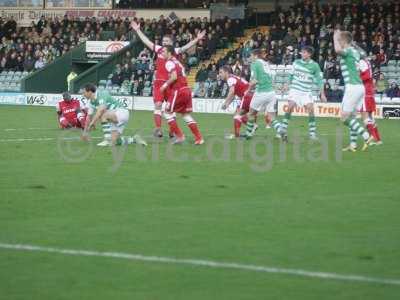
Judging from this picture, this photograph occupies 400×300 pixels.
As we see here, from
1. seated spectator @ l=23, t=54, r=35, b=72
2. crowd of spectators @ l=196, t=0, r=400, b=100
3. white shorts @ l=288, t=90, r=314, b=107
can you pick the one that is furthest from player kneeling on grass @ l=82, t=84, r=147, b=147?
seated spectator @ l=23, t=54, r=35, b=72

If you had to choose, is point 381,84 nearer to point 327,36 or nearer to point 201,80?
point 327,36

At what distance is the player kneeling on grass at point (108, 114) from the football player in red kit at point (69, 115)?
587cm

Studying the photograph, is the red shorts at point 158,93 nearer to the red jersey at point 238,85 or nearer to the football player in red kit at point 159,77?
the football player in red kit at point 159,77

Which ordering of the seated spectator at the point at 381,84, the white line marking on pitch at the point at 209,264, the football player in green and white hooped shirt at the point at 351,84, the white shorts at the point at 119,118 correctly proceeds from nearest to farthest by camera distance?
1. the white line marking on pitch at the point at 209,264
2. the football player in green and white hooped shirt at the point at 351,84
3. the white shorts at the point at 119,118
4. the seated spectator at the point at 381,84

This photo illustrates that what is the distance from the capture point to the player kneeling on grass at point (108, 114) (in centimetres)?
2016

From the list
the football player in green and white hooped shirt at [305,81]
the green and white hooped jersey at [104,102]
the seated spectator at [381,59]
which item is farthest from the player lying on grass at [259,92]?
the seated spectator at [381,59]

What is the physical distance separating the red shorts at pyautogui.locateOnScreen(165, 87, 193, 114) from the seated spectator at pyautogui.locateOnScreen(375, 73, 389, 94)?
52.4 feet

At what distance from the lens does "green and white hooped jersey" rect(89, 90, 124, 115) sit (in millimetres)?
20125

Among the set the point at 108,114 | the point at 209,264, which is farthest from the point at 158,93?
the point at 209,264

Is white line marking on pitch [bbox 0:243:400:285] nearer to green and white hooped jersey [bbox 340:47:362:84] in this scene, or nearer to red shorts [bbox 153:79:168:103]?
green and white hooped jersey [bbox 340:47:362:84]

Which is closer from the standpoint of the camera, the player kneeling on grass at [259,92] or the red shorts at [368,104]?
the red shorts at [368,104]

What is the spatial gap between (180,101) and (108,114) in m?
1.71

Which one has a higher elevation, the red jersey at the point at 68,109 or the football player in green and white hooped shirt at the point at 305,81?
the football player in green and white hooped shirt at the point at 305,81

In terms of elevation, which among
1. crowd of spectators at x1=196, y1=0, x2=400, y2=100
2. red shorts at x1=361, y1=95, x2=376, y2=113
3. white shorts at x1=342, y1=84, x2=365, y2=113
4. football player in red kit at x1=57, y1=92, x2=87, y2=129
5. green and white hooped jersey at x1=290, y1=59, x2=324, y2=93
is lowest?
football player in red kit at x1=57, y1=92, x2=87, y2=129
